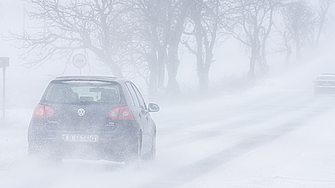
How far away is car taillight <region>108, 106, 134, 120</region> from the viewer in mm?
8992

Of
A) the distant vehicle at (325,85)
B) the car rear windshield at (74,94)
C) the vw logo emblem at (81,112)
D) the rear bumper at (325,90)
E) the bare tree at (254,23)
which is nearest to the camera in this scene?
the vw logo emblem at (81,112)

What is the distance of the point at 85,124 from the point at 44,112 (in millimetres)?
639

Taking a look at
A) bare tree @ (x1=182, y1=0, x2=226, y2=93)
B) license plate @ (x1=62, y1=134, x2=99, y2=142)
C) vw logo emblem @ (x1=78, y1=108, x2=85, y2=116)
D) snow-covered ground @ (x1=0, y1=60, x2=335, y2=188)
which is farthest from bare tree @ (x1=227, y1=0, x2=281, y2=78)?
license plate @ (x1=62, y1=134, x2=99, y2=142)

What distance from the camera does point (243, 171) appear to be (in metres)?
9.45

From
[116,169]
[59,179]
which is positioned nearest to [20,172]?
[59,179]

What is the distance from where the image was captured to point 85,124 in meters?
8.89

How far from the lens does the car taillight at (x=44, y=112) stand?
8.96 meters

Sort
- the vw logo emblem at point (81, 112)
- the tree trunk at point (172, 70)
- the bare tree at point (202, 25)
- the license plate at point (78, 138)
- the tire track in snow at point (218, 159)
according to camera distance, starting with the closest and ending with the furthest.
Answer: the tire track in snow at point (218, 159) → the license plate at point (78, 138) → the vw logo emblem at point (81, 112) → the tree trunk at point (172, 70) → the bare tree at point (202, 25)

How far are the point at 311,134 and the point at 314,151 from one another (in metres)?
4.13

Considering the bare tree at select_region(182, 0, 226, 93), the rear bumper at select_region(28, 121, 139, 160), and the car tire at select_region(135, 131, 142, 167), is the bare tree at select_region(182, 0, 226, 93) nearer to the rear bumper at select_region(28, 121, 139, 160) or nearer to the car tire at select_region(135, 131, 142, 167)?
the car tire at select_region(135, 131, 142, 167)

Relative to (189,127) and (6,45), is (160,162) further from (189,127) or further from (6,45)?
(6,45)

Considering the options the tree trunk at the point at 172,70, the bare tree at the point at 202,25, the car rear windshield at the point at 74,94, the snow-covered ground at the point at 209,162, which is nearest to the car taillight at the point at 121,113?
the car rear windshield at the point at 74,94

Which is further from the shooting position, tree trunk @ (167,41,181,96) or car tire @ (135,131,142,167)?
tree trunk @ (167,41,181,96)

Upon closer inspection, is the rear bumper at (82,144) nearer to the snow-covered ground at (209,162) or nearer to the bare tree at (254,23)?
the snow-covered ground at (209,162)
